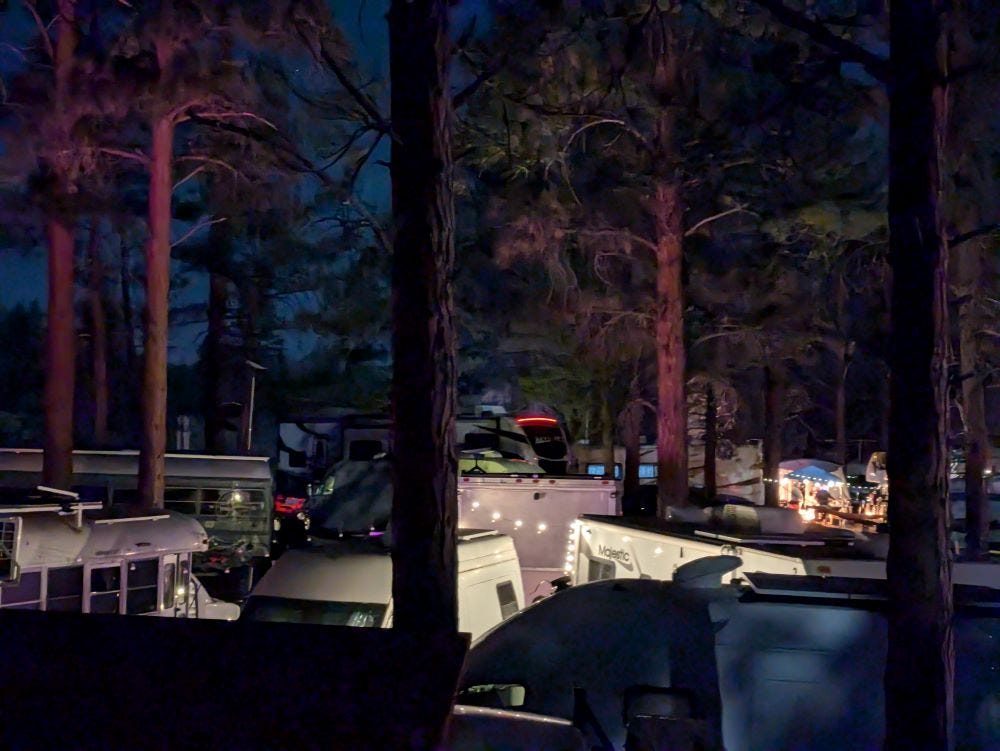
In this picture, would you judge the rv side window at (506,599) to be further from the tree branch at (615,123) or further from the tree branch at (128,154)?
the tree branch at (128,154)

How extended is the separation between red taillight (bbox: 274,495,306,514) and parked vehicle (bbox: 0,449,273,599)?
3.86m

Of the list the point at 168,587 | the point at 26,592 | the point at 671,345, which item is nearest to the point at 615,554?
the point at 168,587

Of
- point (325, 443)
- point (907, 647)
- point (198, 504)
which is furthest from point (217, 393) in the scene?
point (907, 647)

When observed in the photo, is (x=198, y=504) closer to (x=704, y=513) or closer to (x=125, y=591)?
(x=125, y=591)

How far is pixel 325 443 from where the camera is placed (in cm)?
2983

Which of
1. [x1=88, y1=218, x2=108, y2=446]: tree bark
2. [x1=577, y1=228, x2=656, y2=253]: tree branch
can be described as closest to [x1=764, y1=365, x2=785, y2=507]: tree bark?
[x1=577, y1=228, x2=656, y2=253]: tree branch

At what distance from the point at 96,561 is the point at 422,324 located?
6.38m

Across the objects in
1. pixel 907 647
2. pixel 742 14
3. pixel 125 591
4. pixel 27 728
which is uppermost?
pixel 742 14

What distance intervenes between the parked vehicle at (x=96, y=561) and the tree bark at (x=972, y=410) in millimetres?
13636

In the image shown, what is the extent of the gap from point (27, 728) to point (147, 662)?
35 cm

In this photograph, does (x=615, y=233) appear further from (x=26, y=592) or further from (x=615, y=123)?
(x=26, y=592)

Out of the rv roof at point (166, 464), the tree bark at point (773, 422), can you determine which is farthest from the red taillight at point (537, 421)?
the tree bark at point (773, 422)

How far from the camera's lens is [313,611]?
311 inches

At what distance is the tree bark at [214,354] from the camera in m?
33.3
